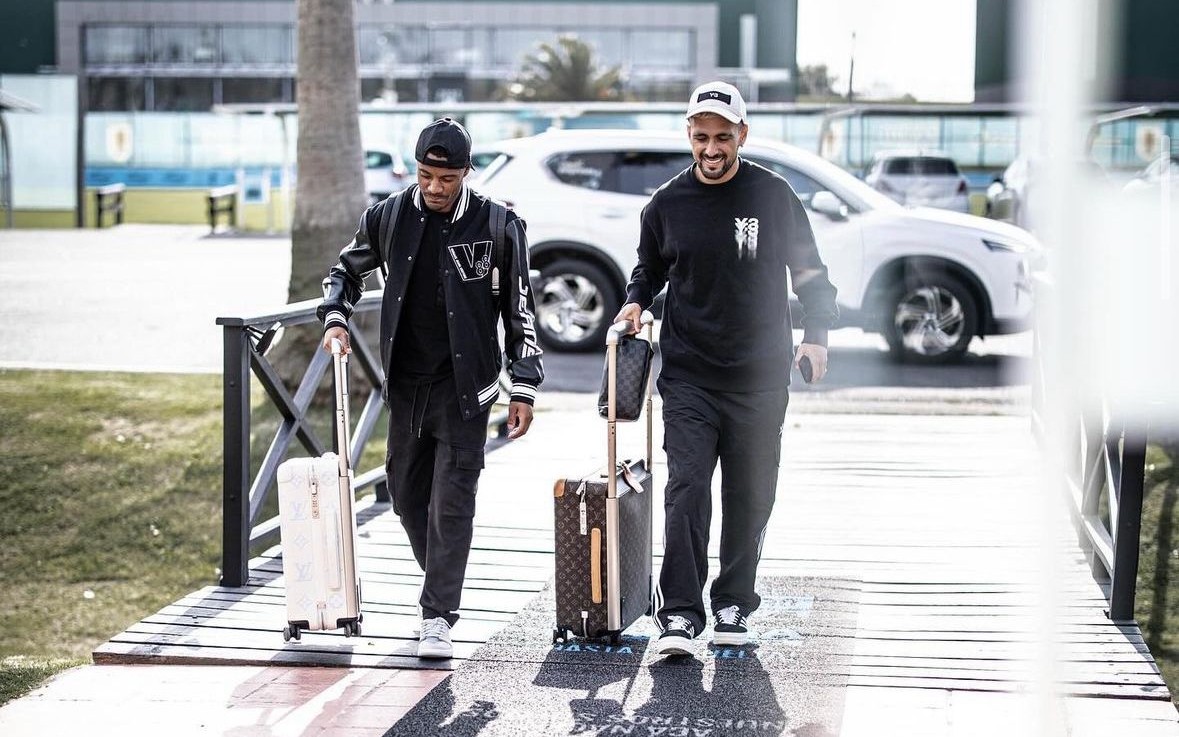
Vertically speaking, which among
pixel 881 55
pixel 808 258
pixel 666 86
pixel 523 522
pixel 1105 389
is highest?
pixel 666 86

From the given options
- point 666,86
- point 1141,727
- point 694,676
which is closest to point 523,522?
point 694,676

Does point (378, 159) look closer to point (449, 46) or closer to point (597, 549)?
point (597, 549)

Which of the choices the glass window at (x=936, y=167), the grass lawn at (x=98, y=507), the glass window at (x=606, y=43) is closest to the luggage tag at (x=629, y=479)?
the grass lawn at (x=98, y=507)

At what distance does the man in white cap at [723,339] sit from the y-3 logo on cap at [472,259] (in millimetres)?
440

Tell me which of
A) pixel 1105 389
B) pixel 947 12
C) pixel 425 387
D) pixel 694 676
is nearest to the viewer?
pixel 947 12

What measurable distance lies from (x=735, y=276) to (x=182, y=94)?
5865cm

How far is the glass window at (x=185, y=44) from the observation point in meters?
60.5

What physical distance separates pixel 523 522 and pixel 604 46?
6211 cm

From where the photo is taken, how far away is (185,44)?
61375 millimetres

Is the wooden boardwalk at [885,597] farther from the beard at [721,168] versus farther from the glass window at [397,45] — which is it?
the glass window at [397,45]

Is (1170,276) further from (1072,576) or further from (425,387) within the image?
(425,387)

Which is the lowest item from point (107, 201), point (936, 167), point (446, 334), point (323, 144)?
point (446, 334)

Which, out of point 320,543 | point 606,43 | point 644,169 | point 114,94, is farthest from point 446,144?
point 606,43

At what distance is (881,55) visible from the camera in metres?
2.50
